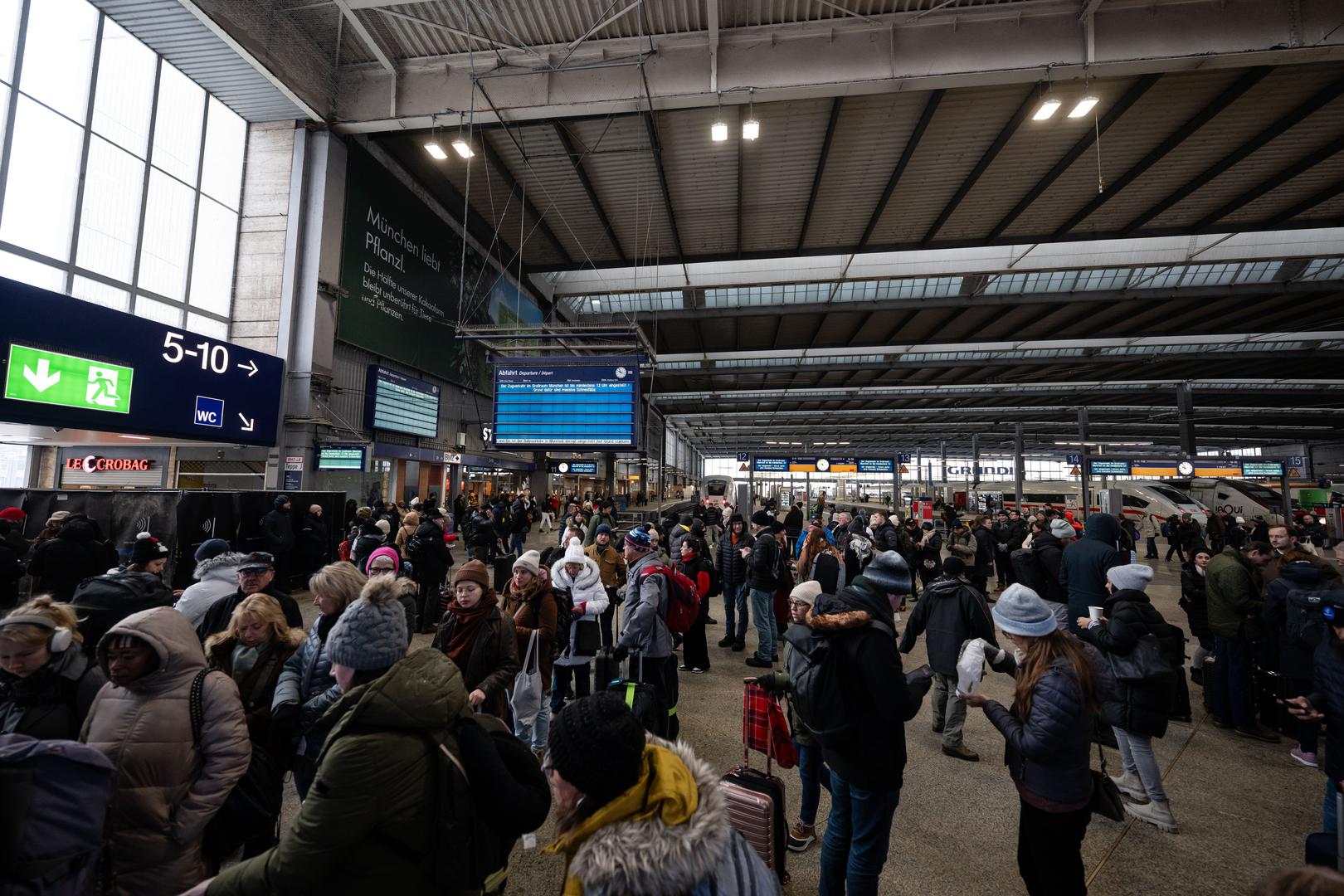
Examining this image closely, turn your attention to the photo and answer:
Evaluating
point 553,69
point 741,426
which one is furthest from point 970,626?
point 741,426

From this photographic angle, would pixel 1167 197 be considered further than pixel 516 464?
No

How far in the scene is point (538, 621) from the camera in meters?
3.62

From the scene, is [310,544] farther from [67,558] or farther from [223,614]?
[223,614]

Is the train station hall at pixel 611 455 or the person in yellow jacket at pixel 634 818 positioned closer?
the person in yellow jacket at pixel 634 818

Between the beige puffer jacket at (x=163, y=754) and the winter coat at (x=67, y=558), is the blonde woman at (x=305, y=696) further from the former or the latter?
the winter coat at (x=67, y=558)

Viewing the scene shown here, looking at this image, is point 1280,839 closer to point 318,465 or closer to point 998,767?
point 998,767

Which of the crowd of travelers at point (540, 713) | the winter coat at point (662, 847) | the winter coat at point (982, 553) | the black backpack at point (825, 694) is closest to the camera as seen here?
the winter coat at point (662, 847)

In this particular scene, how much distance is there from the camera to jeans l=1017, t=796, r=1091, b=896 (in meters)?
2.22

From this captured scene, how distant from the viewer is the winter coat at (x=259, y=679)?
241 centimetres

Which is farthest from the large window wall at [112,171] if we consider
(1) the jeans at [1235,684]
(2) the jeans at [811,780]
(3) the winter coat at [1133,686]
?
(1) the jeans at [1235,684]

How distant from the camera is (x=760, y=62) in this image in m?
8.68

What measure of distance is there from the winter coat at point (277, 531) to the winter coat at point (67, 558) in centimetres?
312

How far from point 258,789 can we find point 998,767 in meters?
4.59

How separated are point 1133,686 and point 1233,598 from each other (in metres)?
2.43
